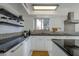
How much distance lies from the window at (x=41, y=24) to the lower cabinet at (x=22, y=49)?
0.61 feet

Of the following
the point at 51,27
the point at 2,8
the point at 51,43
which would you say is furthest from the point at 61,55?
the point at 2,8

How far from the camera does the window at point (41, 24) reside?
1362 millimetres

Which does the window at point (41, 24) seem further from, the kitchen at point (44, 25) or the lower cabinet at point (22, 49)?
the lower cabinet at point (22, 49)

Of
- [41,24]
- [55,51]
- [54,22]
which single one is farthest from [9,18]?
[55,51]

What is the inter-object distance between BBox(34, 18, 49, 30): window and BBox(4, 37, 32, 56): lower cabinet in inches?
7.3

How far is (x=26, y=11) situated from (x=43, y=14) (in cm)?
21

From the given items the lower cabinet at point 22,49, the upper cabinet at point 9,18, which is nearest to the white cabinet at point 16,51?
the lower cabinet at point 22,49

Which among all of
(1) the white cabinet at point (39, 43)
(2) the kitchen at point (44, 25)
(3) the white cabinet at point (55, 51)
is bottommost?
(3) the white cabinet at point (55, 51)

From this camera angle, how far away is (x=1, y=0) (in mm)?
1062

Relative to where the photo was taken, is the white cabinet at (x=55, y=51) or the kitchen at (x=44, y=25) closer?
the white cabinet at (x=55, y=51)

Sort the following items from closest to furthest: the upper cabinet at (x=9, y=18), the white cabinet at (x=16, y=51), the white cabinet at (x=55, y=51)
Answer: the white cabinet at (x=16, y=51)
the white cabinet at (x=55, y=51)
the upper cabinet at (x=9, y=18)

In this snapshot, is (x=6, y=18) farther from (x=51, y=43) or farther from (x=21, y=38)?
(x=51, y=43)

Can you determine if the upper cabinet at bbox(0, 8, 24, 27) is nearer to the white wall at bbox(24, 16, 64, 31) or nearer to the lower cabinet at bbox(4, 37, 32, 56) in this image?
the white wall at bbox(24, 16, 64, 31)

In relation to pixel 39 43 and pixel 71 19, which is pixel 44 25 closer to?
pixel 39 43
